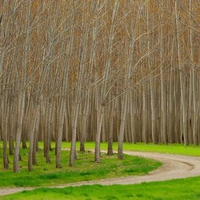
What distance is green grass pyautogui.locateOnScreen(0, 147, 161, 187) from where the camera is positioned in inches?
755

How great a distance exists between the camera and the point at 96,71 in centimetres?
2759

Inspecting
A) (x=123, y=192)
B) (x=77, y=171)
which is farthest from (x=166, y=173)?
(x=123, y=192)

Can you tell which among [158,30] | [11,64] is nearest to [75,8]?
[11,64]

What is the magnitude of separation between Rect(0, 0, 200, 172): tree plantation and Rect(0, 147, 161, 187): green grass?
0.72 m

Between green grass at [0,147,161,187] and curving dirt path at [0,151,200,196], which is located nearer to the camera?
curving dirt path at [0,151,200,196]

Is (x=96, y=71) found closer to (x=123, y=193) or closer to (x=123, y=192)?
(x=123, y=192)

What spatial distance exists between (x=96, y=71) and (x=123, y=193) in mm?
13402

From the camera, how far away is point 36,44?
88.0 ft

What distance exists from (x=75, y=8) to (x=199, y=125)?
73.9ft

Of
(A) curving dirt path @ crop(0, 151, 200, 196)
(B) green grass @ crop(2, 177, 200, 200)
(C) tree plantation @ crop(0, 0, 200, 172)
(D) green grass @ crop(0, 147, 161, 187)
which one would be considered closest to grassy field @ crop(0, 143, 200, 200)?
(B) green grass @ crop(2, 177, 200, 200)

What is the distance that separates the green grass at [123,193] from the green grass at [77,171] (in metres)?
3.41

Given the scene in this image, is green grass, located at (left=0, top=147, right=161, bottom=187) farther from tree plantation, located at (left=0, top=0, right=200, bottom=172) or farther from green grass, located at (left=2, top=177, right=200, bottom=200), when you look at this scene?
green grass, located at (left=2, top=177, right=200, bottom=200)

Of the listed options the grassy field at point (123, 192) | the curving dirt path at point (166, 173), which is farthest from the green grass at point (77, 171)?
the grassy field at point (123, 192)

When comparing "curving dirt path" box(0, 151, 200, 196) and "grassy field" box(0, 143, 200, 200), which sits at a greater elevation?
"curving dirt path" box(0, 151, 200, 196)
